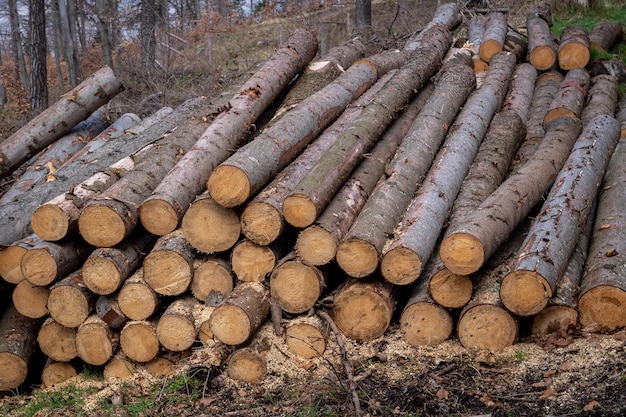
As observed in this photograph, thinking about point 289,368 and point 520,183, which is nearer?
point 289,368

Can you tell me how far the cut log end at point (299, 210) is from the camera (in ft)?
17.3

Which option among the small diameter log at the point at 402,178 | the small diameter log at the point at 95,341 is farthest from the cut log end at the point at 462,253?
the small diameter log at the point at 95,341

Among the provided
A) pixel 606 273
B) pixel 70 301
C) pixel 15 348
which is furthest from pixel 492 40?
pixel 15 348

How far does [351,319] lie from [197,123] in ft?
11.2

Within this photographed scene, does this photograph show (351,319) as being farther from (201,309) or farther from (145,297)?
(145,297)

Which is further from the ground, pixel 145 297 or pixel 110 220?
pixel 110 220

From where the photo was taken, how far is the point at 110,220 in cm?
551

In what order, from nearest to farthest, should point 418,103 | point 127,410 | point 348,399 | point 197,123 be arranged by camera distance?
point 348,399 → point 127,410 → point 197,123 → point 418,103

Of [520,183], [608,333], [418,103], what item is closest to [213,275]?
[520,183]

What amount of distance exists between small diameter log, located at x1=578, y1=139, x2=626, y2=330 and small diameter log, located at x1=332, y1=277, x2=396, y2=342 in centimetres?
157

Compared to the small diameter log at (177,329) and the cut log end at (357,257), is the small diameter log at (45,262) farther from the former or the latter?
the cut log end at (357,257)

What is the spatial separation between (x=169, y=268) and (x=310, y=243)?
1.36 meters

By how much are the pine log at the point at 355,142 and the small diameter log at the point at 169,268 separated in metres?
1.05

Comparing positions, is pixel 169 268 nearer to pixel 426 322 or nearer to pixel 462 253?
pixel 426 322
